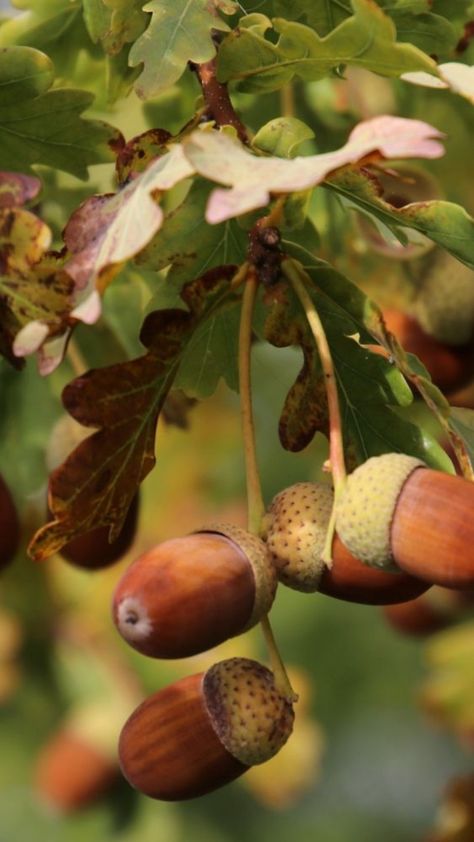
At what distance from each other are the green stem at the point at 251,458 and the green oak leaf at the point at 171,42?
16 cm

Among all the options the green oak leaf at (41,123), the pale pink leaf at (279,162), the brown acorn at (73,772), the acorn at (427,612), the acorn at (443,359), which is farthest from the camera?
the brown acorn at (73,772)

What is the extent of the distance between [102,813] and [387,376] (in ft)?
5.21

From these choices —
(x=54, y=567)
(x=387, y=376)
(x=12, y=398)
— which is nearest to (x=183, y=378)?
(x=387, y=376)

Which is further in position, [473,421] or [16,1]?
[16,1]

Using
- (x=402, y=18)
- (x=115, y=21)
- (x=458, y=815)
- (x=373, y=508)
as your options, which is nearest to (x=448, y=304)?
(x=402, y=18)

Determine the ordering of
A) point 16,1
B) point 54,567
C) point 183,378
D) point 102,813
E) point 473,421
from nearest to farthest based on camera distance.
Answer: point 473,421, point 183,378, point 16,1, point 54,567, point 102,813

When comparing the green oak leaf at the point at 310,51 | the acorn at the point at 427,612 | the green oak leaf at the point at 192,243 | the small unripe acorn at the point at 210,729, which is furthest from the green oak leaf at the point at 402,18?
the acorn at the point at 427,612

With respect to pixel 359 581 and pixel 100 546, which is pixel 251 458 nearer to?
pixel 359 581

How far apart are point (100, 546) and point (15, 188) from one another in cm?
29

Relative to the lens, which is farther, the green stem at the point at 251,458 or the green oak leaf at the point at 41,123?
the green oak leaf at the point at 41,123

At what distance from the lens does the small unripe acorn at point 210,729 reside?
1.06m

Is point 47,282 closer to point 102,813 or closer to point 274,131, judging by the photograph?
point 274,131

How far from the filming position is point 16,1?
1.43 meters

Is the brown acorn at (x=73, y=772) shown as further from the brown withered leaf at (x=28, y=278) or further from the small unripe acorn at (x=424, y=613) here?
the brown withered leaf at (x=28, y=278)
